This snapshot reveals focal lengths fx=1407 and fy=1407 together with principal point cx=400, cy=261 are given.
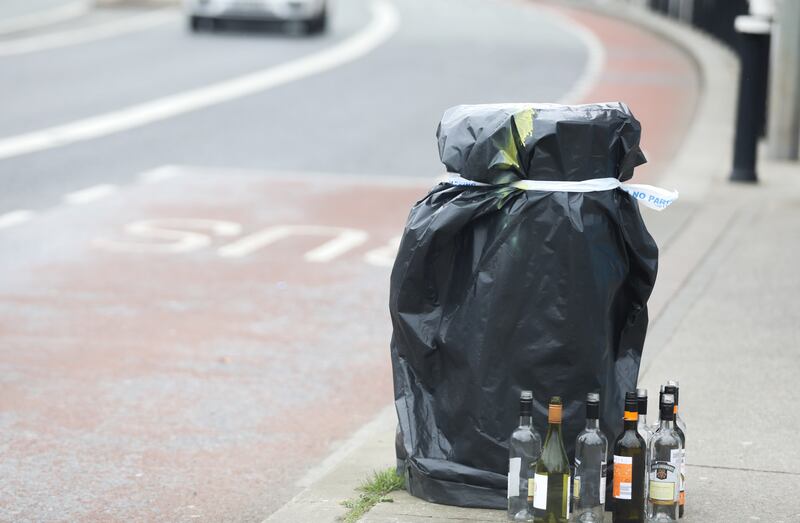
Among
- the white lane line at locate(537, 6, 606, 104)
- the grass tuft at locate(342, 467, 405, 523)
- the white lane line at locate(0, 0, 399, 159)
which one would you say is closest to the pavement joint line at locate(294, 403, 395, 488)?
the grass tuft at locate(342, 467, 405, 523)

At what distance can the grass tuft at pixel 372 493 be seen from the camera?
5.20m

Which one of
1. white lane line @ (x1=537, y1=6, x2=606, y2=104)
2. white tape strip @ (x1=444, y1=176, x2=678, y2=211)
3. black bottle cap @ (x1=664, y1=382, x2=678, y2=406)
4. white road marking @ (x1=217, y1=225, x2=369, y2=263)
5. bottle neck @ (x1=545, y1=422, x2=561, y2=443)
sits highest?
white tape strip @ (x1=444, y1=176, x2=678, y2=211)

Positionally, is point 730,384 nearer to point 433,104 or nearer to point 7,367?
point 7,367

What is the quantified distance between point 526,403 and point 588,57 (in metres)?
23.1

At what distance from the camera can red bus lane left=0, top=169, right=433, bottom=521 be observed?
6211 millimetres

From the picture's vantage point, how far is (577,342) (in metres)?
5.09

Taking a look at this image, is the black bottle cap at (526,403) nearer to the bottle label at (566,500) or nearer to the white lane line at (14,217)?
the bottle label at (566,500)

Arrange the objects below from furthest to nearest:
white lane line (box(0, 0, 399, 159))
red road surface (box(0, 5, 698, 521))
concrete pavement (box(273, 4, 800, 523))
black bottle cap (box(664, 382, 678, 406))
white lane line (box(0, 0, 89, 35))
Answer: white lane line (box(0, 0, 89, 35)), white lane line (box(0, 0, 399, 159)), red road surface (box(0, 5, 698, 521)), concrete pavement (box(273, 4, 800, 523)), black bottle cap (box(664, 382, 678, 406))

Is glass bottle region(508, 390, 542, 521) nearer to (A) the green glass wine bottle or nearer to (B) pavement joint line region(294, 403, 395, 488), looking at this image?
(A) the green glass wine bottle

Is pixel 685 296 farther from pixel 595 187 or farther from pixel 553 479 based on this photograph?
pixel 553 479

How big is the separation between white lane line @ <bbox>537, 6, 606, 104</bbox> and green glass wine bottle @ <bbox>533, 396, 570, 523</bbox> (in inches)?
605

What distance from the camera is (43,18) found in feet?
101

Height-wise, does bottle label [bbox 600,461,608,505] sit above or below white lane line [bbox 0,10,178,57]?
above

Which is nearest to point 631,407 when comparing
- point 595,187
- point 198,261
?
point 595,187
